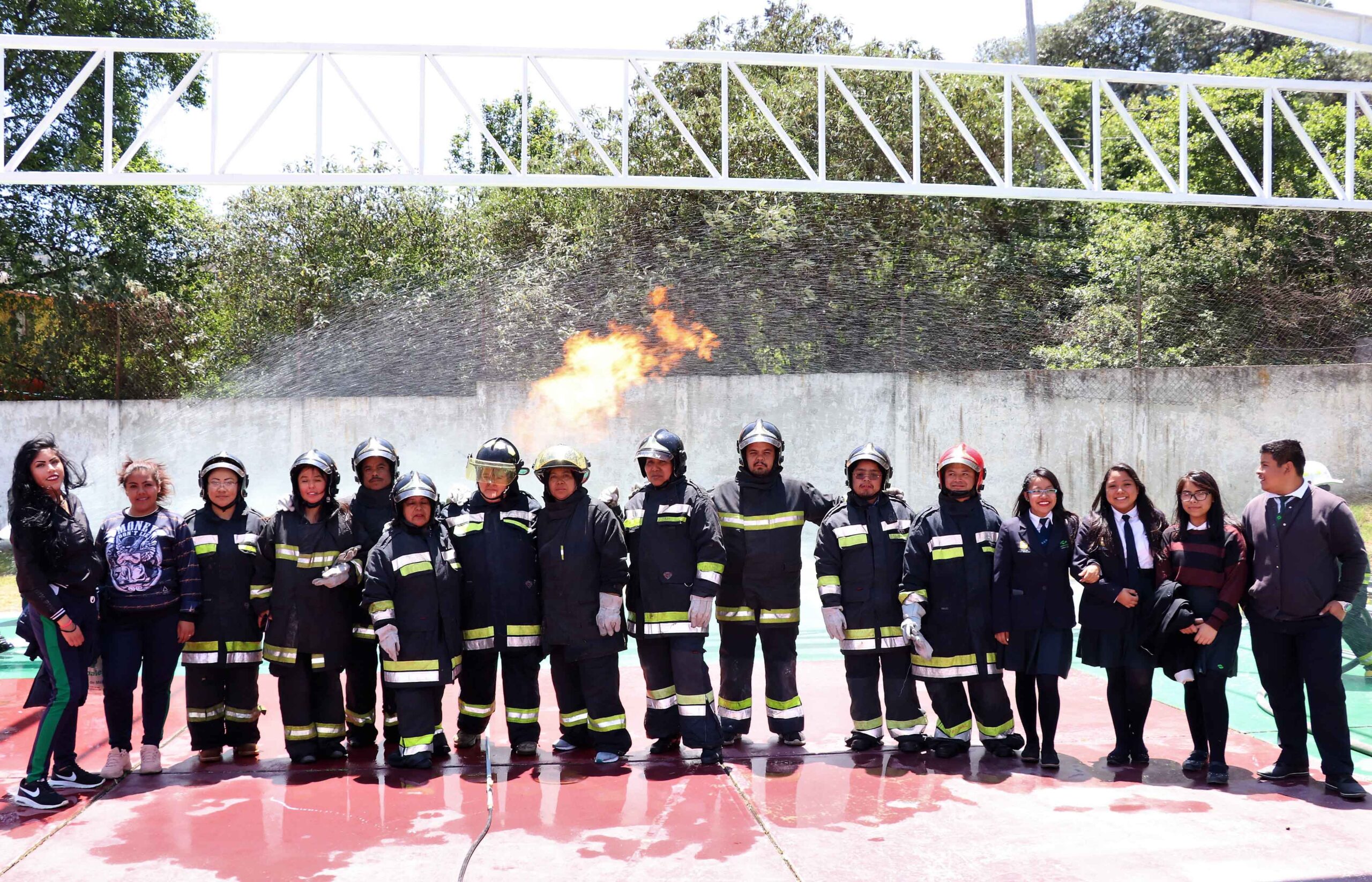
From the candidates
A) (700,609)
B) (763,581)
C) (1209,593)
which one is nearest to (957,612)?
(763,581)

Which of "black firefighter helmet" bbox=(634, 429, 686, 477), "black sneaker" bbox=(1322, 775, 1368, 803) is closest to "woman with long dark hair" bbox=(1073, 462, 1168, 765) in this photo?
"black sneaker" bbox=(1322, 775, 1368, 803)

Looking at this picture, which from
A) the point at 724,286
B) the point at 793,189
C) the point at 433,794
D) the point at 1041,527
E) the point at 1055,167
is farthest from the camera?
the point at 1055,167

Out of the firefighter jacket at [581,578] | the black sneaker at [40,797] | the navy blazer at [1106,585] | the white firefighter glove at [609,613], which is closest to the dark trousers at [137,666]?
the black sneaker at [40,797]

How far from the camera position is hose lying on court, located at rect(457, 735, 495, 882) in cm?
443

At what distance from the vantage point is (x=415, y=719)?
5.73 metres

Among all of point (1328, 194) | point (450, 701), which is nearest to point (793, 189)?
point (450, 701)

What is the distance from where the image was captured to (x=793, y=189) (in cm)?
870

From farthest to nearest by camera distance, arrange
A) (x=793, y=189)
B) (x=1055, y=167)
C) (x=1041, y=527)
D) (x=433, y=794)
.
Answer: (x=1055, y=167) < (x=793, y=189) < (x=1041, y=527) < (x=433, y=794)

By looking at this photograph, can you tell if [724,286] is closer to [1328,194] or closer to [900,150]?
[900,150]

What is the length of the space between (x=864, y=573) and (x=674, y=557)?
1020 millimetres

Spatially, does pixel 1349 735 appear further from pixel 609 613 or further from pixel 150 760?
pixel 150 760

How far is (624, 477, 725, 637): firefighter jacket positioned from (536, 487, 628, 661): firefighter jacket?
13 cm

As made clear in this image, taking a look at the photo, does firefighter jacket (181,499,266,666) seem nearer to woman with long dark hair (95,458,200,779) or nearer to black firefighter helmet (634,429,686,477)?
woman with long dark hair (95,458,200,779)

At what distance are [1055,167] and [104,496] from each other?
18062 millimetres
